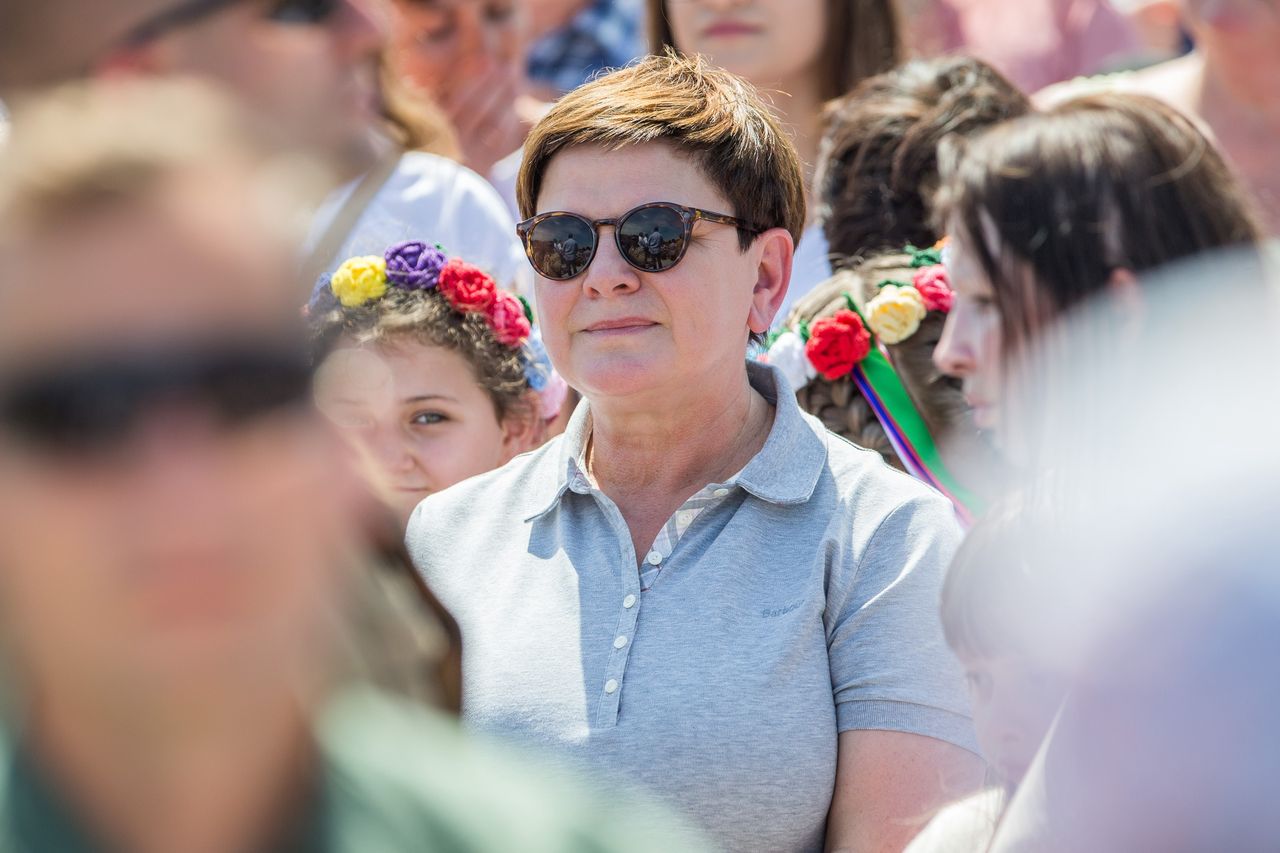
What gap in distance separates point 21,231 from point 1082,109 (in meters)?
1.34

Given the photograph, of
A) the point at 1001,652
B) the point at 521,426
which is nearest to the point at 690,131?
the point at 521,426

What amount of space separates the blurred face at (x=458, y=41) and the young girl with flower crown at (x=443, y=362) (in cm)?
117

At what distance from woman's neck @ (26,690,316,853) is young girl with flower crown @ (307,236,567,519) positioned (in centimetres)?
215

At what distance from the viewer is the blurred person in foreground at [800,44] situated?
4.00 metres

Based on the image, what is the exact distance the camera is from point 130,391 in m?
0.83

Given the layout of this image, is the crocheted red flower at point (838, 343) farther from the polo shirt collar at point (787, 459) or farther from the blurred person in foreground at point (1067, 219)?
the blurred person in foreground at point (1067, 219)

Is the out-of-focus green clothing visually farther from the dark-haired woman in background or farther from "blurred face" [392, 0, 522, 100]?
"blurred face" [392, 0, 522, 100]

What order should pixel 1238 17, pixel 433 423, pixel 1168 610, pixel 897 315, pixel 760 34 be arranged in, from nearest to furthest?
pixel 1168 610 → pixel 897 315 → pixel 433 423 → pixel 1238 17 → pixel 760 34

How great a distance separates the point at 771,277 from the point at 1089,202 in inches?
40.8

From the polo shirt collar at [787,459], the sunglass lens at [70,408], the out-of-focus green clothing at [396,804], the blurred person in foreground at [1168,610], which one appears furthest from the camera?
the polo shirt collar at [787,459]

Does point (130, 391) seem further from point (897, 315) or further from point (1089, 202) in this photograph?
point (897, 315)

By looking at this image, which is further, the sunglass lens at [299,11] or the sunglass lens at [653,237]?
the sunglass lens at [653,237]

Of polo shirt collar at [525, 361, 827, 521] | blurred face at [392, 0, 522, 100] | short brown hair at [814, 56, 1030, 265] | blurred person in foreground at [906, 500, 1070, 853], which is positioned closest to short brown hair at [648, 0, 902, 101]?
short brown hair at [814, 56, 1030, 265]

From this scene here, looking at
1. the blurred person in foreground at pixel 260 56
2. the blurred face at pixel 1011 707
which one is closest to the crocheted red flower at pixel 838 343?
the blurred face at pixel 1011 707
